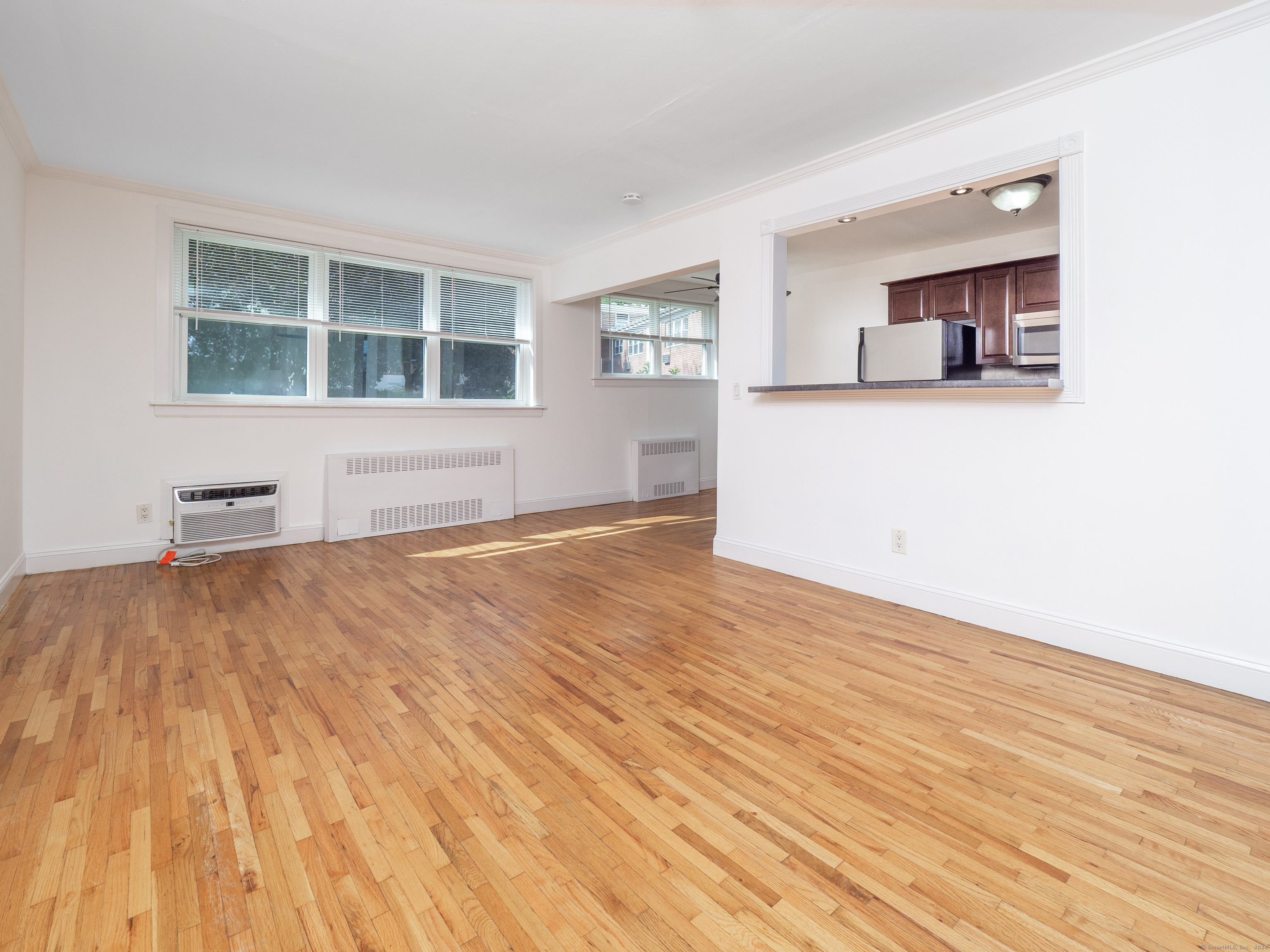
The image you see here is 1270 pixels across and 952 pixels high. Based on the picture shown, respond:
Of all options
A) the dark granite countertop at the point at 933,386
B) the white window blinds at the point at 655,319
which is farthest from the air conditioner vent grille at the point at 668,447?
the dark granite countertop at the point at 933,386

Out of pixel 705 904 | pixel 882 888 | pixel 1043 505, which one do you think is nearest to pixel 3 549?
pixel 705 904

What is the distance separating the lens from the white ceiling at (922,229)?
421 cm

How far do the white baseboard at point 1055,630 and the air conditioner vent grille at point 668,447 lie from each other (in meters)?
3.28

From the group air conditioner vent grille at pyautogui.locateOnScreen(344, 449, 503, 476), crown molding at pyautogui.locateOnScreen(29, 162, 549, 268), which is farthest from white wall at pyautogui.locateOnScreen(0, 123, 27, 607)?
air conditioner vent grille at pyautogui.locateOnScreen(344, 449, 503, 476)

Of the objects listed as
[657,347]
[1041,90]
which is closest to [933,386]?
[1041,90]

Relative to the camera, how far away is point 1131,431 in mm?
2598

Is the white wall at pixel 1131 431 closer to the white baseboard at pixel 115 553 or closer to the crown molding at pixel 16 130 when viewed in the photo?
the white baseboard at pixel 115 553

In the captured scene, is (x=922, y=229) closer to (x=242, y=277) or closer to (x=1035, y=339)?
(x=1035, y=339)

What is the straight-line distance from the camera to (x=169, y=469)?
14.3 feet

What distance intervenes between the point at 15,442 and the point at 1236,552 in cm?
624

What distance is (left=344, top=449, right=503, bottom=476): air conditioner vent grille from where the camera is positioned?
510 cm

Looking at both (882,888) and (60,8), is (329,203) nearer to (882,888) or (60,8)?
(60,8)

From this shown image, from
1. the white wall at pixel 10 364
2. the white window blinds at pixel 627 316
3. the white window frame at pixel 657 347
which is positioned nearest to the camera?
the white wall at pixel 10 364

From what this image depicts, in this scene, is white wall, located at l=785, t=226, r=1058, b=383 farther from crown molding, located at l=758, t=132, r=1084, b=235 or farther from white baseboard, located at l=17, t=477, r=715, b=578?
white baseboard, located at l=17, t=477, r=715, b=578
